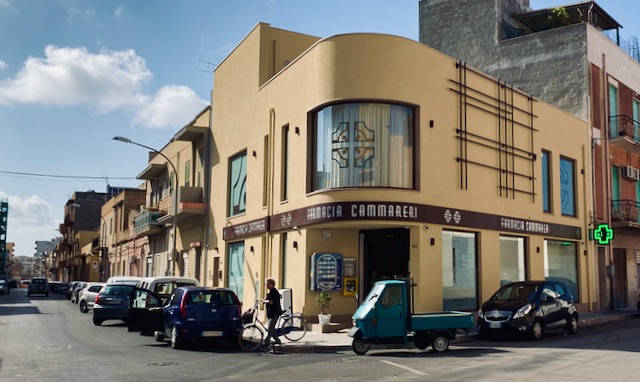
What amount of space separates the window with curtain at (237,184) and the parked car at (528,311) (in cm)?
1112

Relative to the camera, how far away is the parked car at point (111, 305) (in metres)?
23.1

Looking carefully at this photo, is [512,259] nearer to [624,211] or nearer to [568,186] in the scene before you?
[568,186]

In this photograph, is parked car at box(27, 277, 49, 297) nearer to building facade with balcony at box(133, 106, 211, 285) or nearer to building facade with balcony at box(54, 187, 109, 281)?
building facade with balcony at box(54, 187, 109, 281)

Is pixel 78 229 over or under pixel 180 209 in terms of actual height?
over

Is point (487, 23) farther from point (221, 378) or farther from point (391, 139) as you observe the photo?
point (221, 378)

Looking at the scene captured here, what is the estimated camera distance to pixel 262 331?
1586 centimetres

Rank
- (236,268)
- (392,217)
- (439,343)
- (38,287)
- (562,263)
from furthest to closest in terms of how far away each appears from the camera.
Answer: (38,287) → (562,263) → (236,268) → (392,217) → (439,343)

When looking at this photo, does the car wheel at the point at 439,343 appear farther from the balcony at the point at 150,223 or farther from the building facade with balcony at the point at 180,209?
the balcony at the point at 150,223

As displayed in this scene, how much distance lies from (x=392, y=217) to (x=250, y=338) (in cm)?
533

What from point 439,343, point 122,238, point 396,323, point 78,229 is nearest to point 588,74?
point 439,343

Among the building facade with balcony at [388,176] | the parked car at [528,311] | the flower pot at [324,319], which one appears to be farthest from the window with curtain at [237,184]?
the parked car at [528,311]

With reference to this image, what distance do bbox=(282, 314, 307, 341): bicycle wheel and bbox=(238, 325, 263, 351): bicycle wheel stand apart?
662 mm

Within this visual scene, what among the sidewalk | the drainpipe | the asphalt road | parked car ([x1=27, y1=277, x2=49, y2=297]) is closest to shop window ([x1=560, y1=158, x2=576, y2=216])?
the drainpipe

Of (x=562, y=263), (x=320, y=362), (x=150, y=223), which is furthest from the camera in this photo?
(x=150, y=223)
